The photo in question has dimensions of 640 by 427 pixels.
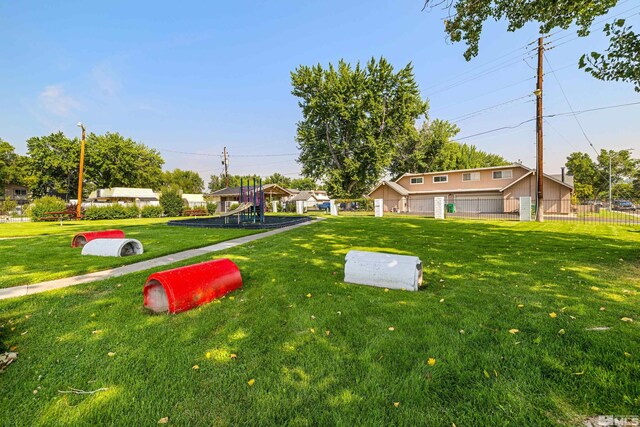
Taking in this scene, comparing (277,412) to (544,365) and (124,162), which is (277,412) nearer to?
(544,365)

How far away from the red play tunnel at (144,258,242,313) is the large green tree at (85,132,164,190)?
55300 millimetres

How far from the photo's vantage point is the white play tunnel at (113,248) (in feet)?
25.8

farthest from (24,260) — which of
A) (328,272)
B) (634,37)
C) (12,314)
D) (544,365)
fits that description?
(634,37)

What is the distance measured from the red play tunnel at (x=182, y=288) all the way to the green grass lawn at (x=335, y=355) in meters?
0.17

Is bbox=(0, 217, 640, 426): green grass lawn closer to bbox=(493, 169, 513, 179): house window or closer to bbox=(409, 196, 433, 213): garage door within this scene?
bbox=(493, 169, 513, 179): house window

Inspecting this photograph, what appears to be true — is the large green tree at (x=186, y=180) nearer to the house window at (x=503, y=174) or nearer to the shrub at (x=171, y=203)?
the shrub at (x=171, y=203)

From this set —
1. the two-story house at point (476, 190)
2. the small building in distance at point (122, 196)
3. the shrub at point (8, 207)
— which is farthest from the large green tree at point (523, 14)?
the small building in distance at point (122, 196)

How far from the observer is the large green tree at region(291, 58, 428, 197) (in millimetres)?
37156

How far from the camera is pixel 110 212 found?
28719 mm

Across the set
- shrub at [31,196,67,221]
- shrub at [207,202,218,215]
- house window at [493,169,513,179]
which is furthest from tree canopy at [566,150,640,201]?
shrub at [31,196,67,221]

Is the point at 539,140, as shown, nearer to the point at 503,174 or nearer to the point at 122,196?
the point at 503,174

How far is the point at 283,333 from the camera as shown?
334 centimetres

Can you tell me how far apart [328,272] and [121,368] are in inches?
157

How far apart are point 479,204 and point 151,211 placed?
125 ft
